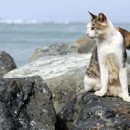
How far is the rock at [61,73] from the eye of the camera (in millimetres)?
10594

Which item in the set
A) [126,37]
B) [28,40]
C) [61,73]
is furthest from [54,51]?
[28,40]

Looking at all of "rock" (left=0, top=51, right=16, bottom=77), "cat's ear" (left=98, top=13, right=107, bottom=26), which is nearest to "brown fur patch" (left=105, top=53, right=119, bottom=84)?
"cat's ear" (left=98, top=13, right=107, bottom=26)

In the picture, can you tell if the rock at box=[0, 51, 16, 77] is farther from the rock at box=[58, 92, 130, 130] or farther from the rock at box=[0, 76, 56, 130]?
the rock at box=[58, 92, 130, 130]

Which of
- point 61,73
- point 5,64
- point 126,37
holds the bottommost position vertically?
point 5,64

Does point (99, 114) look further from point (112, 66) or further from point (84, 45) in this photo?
point (84, 45)

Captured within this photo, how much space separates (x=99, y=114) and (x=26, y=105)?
4.29 feet

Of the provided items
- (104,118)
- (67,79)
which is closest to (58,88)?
(67,79)

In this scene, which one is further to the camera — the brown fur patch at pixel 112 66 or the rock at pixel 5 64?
the rock at pixel 5 64

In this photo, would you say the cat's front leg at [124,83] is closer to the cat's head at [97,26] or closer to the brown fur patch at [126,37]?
the brown fur patch at [126,37]

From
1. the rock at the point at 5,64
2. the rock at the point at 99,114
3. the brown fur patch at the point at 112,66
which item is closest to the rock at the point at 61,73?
the rock at the point at 5,64

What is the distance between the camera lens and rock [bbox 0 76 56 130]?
7891 mm

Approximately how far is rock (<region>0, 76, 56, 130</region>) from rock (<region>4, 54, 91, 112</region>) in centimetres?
199

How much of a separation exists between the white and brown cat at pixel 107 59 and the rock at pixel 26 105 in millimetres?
968

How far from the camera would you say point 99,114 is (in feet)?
25.4
